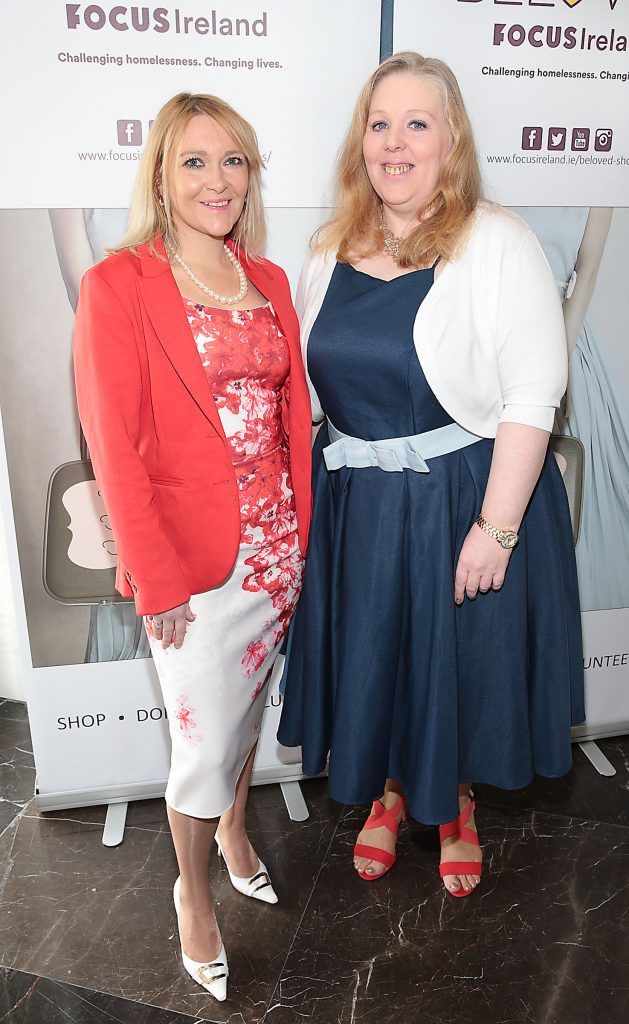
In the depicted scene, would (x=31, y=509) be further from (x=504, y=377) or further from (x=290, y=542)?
(x=504, y=377)

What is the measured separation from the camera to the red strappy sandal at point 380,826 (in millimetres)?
2184

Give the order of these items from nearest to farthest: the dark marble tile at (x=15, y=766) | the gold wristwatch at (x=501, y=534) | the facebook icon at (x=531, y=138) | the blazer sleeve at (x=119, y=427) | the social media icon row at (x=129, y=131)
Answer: the blazer sleeve at (x=119, y=427) < the gold wristwatch at (x=501, y=534) < the social media icon row at (x=129, y=131) < the facebook icon at (x=531, y=138) < the dark marble tile at (x=15, y=766)

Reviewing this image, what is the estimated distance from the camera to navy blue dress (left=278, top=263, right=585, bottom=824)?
1729mm

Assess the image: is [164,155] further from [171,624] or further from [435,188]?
[171,624]

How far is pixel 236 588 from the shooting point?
67.4 inches

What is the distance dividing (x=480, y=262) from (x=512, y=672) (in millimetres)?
848

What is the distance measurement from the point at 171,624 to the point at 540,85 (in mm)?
1553

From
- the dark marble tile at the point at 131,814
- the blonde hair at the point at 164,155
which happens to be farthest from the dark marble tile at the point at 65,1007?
the blonde hair at the point at 164,155

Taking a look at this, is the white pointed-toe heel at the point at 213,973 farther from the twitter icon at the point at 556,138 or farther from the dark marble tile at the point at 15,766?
the twitter icon at the point at 556,138

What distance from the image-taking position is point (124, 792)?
2471 mm

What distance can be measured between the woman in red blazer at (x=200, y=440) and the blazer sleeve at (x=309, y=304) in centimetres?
5

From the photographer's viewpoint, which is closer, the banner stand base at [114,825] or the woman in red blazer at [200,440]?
the woman in red blazer at [200,440]

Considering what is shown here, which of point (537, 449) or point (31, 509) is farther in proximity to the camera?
point (31, 509)

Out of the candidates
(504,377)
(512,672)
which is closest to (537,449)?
(504,377)
